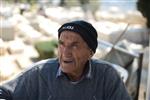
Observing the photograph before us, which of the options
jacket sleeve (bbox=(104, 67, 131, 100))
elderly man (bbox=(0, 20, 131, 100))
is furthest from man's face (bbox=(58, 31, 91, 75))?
jacket sleeve (bbox=(104, 67, 131, 100))

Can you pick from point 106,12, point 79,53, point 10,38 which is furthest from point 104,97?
point 106,12

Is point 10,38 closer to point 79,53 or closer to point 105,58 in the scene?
point 105,58

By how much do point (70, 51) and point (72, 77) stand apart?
191mm

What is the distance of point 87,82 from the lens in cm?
221

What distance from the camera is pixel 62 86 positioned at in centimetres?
220

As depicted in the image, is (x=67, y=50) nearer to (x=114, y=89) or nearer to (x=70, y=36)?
(x=70, y=36)

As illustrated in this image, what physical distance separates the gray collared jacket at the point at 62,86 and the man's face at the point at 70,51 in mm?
95

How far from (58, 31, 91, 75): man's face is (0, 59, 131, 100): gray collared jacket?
95 millimetres

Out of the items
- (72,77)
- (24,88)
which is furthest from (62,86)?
(24,88)

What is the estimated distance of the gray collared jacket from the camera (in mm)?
2191

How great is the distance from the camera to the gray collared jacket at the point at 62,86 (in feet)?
7.19

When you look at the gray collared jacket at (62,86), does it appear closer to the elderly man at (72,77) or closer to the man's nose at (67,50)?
the elderly man at (72,77)

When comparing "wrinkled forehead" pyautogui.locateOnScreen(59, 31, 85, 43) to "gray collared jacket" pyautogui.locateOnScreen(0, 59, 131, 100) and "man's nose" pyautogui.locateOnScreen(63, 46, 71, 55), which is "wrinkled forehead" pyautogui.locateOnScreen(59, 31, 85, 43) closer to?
"man's nose" pyautogui.locateOnScreen(63, 46, 71, 55)

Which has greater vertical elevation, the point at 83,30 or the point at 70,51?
the point at 83,30
